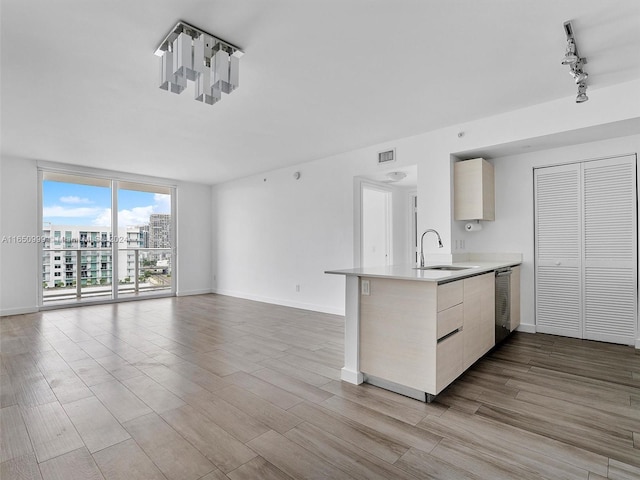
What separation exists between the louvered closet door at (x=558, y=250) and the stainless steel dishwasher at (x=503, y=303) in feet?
2.10

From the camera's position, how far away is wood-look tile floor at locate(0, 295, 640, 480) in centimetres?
164

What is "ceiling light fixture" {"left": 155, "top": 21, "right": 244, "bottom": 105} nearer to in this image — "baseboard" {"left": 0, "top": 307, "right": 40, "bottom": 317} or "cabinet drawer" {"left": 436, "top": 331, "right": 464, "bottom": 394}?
"cabinet drawer" {"left": 436, "top": 331, "right": 464, "bottom": 394}

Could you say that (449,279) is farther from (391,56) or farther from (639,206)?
(639,206)

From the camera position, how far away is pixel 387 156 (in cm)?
466

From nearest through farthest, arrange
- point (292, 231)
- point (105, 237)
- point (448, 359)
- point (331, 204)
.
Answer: point (448, 359) → point (331, 204) → point (292, 231) → point (105, 237)

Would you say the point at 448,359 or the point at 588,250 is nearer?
the point at 448,359

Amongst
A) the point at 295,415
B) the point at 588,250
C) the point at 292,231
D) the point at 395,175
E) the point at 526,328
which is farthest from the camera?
the point at 292,231

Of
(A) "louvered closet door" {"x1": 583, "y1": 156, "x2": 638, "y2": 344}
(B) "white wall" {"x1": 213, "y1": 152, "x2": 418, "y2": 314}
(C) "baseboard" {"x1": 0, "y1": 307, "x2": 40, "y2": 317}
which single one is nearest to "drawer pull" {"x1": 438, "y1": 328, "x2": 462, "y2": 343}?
(A) "louvered closet door" {"x1": 583, "y1": 156, "x2": 638, "y2": 344}

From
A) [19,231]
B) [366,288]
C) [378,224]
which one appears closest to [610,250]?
[366,288]

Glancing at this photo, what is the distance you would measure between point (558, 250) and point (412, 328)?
2.71 meters

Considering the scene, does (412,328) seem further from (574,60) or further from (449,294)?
(574,60)

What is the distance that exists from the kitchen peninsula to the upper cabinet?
1.32m

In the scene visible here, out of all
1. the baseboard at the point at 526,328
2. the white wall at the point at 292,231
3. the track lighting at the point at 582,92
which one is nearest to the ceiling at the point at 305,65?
the track lighting at the point at 582,92

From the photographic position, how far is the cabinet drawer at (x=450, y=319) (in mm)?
2270
